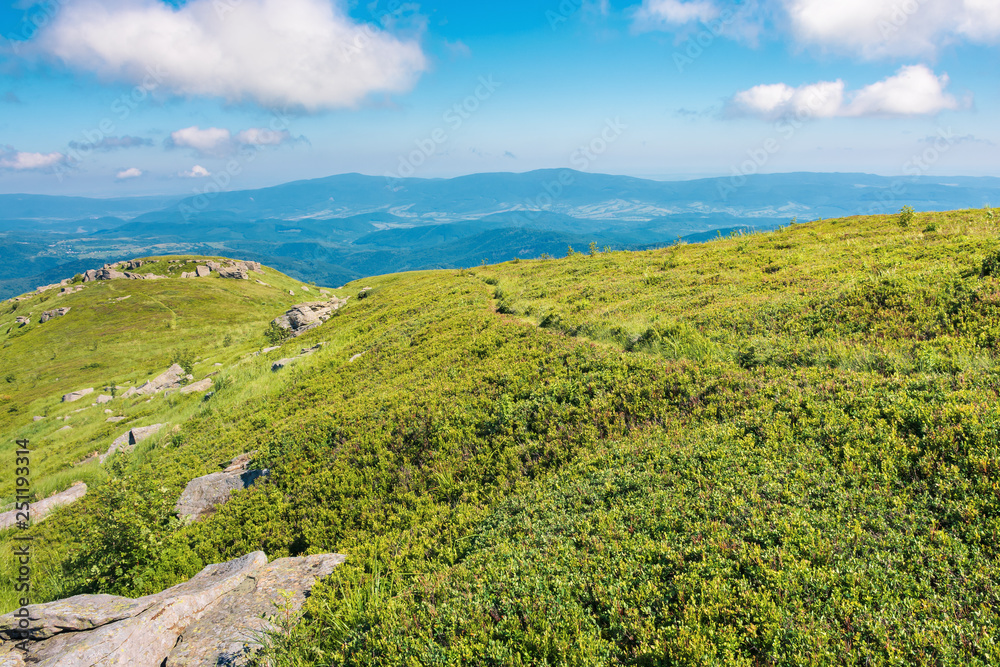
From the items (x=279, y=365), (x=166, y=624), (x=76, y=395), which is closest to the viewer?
(x=166, y=624)

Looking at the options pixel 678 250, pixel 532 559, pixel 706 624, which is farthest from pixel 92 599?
pixel 678 250

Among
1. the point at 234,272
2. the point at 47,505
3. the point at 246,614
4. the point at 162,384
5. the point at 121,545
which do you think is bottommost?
the point at 162,384

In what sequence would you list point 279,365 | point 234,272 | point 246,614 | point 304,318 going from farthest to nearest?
point 234,272 < point 304,318 < point 279,365 < point 246,614

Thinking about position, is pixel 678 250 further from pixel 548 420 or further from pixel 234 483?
pixel 234 483

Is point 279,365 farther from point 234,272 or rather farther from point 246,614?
point 234,272

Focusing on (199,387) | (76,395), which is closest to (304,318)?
(199,387)
